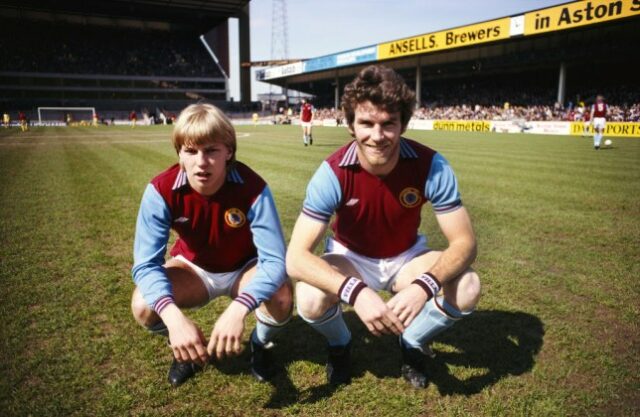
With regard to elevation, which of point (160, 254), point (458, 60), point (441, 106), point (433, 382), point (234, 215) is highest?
point (458, 60)

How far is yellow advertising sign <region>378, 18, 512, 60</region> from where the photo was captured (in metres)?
34.7

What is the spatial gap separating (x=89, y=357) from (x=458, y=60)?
46823mm

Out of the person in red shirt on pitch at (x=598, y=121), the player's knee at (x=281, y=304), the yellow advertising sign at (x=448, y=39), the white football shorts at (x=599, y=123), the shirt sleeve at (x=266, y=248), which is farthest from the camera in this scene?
the yellow advertising sign at (x=448, y=39)

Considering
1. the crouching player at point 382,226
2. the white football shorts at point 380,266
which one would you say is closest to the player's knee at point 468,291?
the crouching player at point 382,226

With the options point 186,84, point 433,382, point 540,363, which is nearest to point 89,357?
point 433,382

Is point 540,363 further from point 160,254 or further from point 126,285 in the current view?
point 126,285

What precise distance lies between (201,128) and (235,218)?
2.18ft

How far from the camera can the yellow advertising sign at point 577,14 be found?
89.4 feet

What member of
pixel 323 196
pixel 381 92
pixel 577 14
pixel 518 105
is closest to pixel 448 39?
pixel 518 105

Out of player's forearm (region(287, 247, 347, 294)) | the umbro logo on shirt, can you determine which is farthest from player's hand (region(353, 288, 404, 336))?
the umbro logo on shirt

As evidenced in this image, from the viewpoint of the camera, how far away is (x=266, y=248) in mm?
2693

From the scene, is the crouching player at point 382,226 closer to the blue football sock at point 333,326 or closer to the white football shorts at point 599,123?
the blue football sock at point 333,326

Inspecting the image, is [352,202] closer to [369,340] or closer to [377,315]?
[377,315]

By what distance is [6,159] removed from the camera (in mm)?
13930
